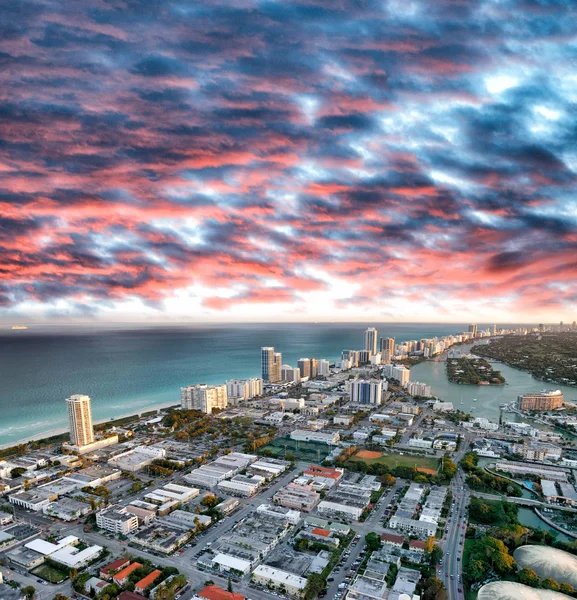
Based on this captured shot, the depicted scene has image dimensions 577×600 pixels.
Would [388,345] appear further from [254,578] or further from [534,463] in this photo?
[254,578]

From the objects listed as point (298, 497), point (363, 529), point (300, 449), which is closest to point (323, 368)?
point (300, 449)

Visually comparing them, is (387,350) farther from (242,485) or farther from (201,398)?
(242,485)

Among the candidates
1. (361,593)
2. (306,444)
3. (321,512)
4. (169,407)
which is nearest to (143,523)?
(321,512)

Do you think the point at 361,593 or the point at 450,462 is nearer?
the point at 361,593

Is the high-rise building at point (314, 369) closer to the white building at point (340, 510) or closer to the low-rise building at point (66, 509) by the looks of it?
the white building at point (340, 510)

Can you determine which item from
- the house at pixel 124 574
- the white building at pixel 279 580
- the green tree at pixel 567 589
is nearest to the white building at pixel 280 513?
the white building at pixel 279 580

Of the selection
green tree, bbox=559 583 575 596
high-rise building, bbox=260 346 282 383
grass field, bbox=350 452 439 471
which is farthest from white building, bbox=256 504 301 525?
high-rise building, bbox=260 346 282 383

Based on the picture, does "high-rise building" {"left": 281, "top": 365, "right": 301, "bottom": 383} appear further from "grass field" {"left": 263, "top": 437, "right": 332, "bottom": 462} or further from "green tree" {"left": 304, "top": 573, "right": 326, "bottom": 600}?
"green tree" {"left": 304, "top": 573, "right": 326, "bottom": 600}
